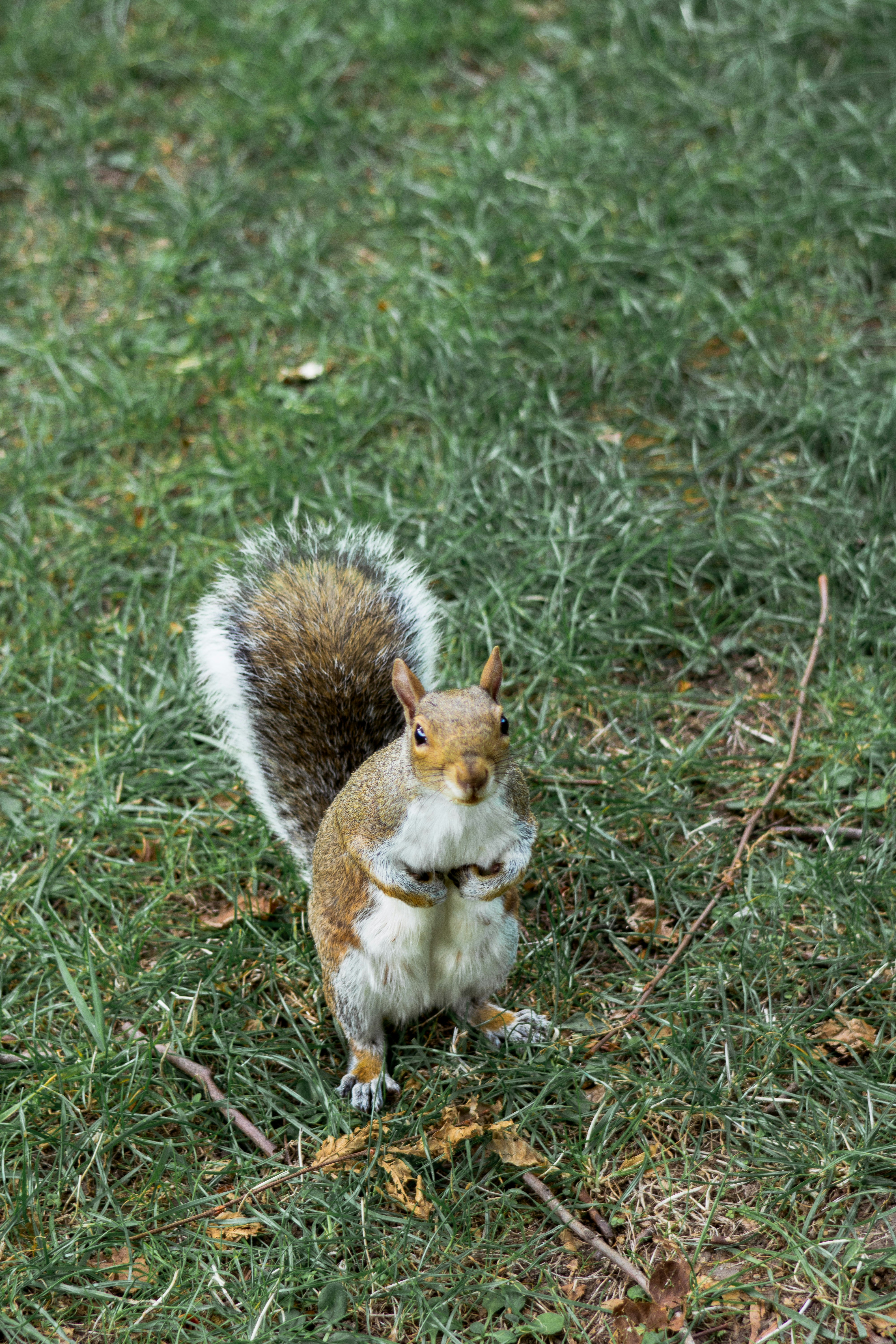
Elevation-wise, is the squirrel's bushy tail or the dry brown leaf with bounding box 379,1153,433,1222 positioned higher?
the squirrel's bushy tail

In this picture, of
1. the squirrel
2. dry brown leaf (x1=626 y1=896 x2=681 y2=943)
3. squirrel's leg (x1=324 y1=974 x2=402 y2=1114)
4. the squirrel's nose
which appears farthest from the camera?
dry brown leaf (x1=626 y1=896 x2=681 y2=943)

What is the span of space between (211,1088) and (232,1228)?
Answer: 249mm

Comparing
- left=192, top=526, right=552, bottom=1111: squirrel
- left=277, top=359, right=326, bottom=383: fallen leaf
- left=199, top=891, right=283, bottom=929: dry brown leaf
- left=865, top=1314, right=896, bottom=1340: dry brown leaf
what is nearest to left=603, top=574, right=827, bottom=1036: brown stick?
left=192, top=526, right=552, bottom=1111: squirrel

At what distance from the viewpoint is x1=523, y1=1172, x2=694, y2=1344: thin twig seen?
6.19 feet

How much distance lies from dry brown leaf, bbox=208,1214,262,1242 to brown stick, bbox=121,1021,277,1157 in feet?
0.38

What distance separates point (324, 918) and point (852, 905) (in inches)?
37.2

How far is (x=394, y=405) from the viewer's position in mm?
3424

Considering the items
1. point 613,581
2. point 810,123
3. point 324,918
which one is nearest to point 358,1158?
point 324,918

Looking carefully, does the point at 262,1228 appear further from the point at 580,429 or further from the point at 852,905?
the point at 580,429

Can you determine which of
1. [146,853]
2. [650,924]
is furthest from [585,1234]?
[146,853]

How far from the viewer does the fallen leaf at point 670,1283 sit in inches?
73.0

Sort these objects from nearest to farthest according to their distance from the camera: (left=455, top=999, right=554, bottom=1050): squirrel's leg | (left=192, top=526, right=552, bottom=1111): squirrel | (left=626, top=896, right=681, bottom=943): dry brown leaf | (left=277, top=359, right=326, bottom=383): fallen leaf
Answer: (left=192, top=526, right=552, bottom=1111): squirrel < (left=455, top=999, right=554, bottom=1050): squirrel's leg < (left=626, top=896, right=681, bottom=943): dry brown leaf < (left=277, top=359, right=326, bottom=383): fallen leaf

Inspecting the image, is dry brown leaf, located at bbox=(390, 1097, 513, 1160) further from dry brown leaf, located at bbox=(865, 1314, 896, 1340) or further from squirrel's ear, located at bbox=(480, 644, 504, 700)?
squirrel's ear, located at bbox=(480, 644, 504, 700)

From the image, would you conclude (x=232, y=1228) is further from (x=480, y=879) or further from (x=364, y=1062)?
(x=480, y=879)
